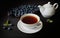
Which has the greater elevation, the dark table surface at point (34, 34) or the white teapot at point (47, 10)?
the white teapot at point (47, 10)

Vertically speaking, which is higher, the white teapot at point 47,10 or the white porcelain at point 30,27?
the white teapot at point 47,10

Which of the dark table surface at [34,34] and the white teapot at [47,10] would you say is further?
the white teapot at [47,10]

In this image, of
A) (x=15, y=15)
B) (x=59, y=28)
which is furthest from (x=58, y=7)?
(x=15, y=15)

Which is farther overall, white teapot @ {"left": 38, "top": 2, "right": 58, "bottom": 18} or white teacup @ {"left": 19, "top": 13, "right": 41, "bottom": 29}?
white teapot @ {"left": 38, "top": 2, "right": 58, "bottom": 18}

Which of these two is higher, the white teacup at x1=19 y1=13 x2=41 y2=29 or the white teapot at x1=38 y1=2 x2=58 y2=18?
the white teapot at x1=38 y1=2 x2=58 y2=18

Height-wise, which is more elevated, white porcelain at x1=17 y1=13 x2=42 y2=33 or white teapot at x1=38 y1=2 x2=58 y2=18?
white teapot at x1=38 y1=2 x2=58 y2=18

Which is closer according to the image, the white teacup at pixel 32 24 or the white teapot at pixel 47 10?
the white teacup at pixel 32 24

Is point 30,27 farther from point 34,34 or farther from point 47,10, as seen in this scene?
point 47,10

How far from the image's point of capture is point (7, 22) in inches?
38.5

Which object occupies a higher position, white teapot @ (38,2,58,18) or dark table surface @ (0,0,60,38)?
white teapot @ (38,2,58,18)

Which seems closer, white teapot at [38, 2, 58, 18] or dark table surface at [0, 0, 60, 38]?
dark table surface at [0, 0, 60, 38]

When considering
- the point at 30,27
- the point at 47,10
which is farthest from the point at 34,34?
the point at 47,10

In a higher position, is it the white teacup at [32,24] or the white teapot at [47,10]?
the white teapot at [47,10]

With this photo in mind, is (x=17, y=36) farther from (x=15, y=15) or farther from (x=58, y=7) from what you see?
(x=58, y=7)
